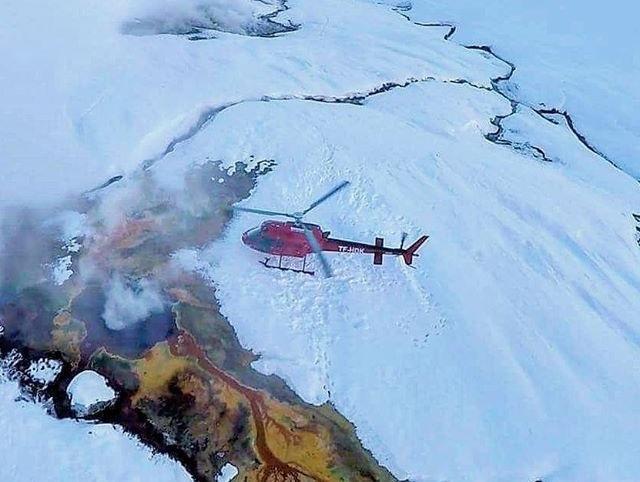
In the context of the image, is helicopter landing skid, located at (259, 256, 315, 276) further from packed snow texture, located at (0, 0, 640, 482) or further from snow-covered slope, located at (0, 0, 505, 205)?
snow-covered slope, located at (0, 0, 505, 205)

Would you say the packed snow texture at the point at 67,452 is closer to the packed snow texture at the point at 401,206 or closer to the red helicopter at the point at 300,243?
the packed snow texture at the point at 401,206

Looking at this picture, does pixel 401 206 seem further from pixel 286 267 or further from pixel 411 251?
pixel 286 267

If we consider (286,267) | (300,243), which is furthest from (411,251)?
(286,267)

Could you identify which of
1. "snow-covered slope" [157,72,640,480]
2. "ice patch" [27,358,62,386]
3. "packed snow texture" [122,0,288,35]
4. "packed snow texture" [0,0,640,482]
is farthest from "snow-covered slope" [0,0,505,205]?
"ice patch" [27,358,62,386]

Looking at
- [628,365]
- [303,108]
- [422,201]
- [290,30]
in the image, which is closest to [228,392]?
[422,201]

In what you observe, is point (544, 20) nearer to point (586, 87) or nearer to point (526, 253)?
point (586, 87)

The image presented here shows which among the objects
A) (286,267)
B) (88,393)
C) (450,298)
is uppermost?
(450,298)
